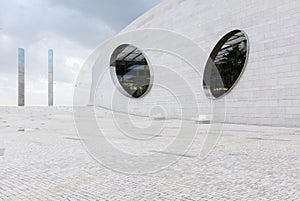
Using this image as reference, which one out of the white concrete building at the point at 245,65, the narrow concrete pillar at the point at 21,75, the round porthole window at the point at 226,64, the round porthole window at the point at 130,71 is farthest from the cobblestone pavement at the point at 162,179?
the narrow concrete pillar at the point at 21,75

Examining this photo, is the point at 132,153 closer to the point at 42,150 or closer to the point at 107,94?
the point at 42,150

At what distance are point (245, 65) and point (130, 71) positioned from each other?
1596cm

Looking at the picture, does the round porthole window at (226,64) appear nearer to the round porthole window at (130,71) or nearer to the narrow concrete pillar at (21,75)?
the round porthole window at (130,71)

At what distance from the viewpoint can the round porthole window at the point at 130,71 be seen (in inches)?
1008

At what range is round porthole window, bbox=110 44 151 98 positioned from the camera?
25.6m

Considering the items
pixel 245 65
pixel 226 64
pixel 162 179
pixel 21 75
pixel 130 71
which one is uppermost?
pixel 21 75

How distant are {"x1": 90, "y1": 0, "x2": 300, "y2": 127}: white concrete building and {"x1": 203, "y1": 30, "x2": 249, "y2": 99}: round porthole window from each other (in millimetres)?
261

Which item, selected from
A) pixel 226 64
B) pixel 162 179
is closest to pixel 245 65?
pixel 226 64

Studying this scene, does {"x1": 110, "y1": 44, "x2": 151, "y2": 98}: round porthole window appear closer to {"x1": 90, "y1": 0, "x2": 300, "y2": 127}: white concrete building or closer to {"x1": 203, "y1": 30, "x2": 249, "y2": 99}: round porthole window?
{"x1": 90, "y1": 0, "x2": 300, "y2": 127}: white concrete building

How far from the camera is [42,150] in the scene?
22.1 feet

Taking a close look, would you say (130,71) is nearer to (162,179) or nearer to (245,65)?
(245,65)

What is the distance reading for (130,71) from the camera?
28.9 meters

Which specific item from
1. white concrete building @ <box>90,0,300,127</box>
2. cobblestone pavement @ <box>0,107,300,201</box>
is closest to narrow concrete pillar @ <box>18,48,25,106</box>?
white concrete building @ <box>90,0,300,127</box>

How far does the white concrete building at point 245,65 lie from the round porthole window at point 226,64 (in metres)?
0.26
